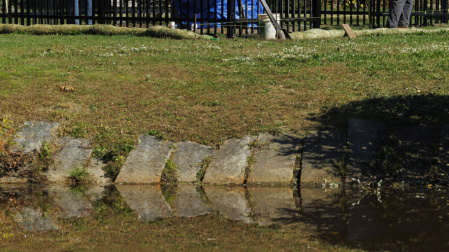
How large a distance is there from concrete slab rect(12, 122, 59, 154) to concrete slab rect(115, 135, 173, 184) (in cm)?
116

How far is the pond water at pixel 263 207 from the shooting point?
635 cm

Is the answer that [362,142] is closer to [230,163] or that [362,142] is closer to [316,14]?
[230,163]

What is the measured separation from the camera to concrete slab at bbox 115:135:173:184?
27.7ft

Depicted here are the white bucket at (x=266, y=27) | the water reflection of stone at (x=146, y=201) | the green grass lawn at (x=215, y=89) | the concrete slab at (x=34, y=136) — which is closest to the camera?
the water reflection of stone at (x=146, y=201)

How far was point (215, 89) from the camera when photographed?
34.6 feet

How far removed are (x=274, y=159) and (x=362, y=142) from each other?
1.09 meters

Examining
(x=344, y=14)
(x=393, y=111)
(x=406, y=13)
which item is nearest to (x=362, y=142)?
(x=393, y=111)

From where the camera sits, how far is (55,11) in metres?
19.4

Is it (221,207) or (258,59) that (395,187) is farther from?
(258,59)

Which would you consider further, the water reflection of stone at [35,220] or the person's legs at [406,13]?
the person's legs at [406,13]

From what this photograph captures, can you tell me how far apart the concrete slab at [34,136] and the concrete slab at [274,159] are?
2683 millimetres

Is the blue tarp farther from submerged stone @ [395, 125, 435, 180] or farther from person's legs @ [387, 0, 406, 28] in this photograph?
submerged stone @ [395, 125, 435, 180]

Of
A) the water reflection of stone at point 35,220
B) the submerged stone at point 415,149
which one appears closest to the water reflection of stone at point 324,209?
the submerged stone at point 415,149

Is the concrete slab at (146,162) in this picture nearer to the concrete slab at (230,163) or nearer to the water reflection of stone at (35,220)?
the concrete slab at (230,163)
